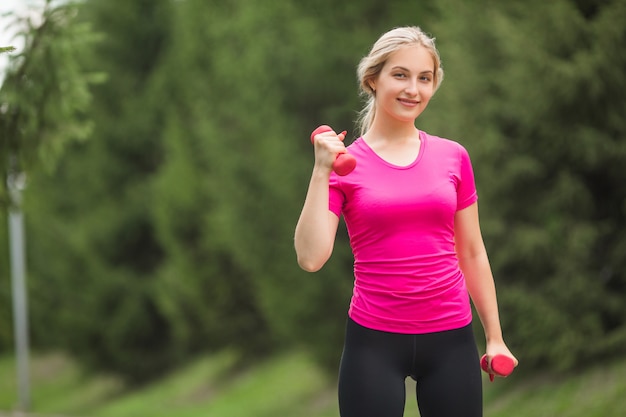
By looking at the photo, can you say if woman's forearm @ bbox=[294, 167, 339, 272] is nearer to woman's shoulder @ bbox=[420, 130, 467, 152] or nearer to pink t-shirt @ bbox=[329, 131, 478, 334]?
pink t-shirt @ bbox=[329, 131, 478, 334]

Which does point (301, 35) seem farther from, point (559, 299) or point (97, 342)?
point (97, 342)

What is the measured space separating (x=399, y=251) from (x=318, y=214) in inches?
10.3

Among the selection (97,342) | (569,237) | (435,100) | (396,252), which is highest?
(435,100)

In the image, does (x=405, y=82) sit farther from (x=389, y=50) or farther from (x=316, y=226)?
(x=316, y=226)

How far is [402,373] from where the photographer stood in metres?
2.80

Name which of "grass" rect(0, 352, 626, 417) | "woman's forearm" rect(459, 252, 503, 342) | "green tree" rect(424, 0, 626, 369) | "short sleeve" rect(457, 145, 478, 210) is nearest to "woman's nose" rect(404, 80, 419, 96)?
"short sleeve" rect(457, 145, 478, 210)

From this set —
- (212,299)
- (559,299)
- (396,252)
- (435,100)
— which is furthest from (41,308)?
(396,252)

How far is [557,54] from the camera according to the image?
30.4ft

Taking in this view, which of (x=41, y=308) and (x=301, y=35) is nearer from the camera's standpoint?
(x=301, y=35)

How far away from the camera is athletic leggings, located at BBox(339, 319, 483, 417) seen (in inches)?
108

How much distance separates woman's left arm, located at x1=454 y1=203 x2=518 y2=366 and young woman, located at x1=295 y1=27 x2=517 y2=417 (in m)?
0.08

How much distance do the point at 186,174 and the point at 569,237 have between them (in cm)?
1187

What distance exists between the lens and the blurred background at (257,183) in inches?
356

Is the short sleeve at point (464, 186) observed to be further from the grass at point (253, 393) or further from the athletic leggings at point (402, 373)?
the grass at point (253, 393)
